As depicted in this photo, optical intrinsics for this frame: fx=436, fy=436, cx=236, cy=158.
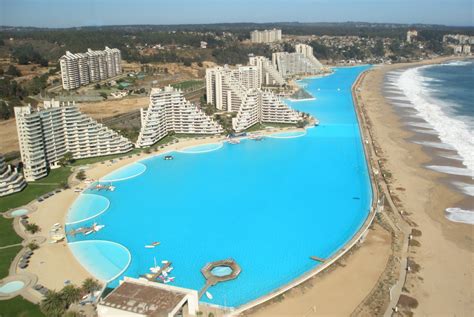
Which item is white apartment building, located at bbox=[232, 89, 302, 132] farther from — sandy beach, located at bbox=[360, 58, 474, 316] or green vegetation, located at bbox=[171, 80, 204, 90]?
green vegetation, located at bbox=[171, 80, 204, 90]

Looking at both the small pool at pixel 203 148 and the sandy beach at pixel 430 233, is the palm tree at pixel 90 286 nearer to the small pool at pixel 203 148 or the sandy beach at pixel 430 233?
the sandy beach at pixel 430 233

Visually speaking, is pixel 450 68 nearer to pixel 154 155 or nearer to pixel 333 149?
pixel 333 149

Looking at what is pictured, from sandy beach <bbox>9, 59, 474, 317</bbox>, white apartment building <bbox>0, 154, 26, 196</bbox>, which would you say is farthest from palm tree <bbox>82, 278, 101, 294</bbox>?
white apartment building <bbox>0, 154, 26, 196</bbox>

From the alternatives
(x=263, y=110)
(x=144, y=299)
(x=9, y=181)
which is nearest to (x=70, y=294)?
(x=144, y=299)

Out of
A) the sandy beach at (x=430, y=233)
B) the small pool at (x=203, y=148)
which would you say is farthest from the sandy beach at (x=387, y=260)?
the small pool at (x=203, y=148)

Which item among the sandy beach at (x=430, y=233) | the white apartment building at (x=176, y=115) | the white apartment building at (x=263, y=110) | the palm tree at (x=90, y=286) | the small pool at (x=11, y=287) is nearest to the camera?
the palm tree at (x=90, y=286)

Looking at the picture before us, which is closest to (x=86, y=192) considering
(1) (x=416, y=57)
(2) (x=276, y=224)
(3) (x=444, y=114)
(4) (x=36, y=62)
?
(2) (x=276, y=224)
